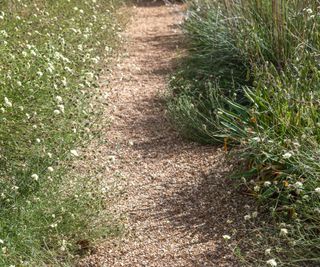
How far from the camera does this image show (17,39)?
567 cm

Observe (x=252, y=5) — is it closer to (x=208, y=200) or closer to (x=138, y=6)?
(x=208, y=200)

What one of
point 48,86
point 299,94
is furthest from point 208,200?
point 48,86

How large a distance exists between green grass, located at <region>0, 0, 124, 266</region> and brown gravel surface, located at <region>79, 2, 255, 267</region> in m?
0.24

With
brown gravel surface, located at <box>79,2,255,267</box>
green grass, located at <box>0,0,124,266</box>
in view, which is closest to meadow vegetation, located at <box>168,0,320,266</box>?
brown gravel surface, located at <box>79,2,255,267</box>

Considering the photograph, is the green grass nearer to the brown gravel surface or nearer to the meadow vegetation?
the brown gravel surface

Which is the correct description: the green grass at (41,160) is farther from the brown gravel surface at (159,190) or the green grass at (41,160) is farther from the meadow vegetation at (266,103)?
the meadow vegetation at (266,103)

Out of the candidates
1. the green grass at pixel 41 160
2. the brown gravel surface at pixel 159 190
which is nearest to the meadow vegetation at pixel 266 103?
the brown gravel surface at pixel 159 190

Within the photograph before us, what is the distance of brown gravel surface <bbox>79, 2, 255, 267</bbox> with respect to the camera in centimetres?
430

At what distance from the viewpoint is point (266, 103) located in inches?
195

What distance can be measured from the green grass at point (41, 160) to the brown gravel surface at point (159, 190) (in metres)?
0.24

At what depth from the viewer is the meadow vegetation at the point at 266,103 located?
3.95 m

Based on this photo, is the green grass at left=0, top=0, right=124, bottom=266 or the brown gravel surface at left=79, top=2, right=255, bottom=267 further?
the brown gravel surface at left=79, top=2, right=255, bottom=267

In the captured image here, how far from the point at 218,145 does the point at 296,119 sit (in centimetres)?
124

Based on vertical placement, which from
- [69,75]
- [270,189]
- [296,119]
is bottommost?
[270,189]
